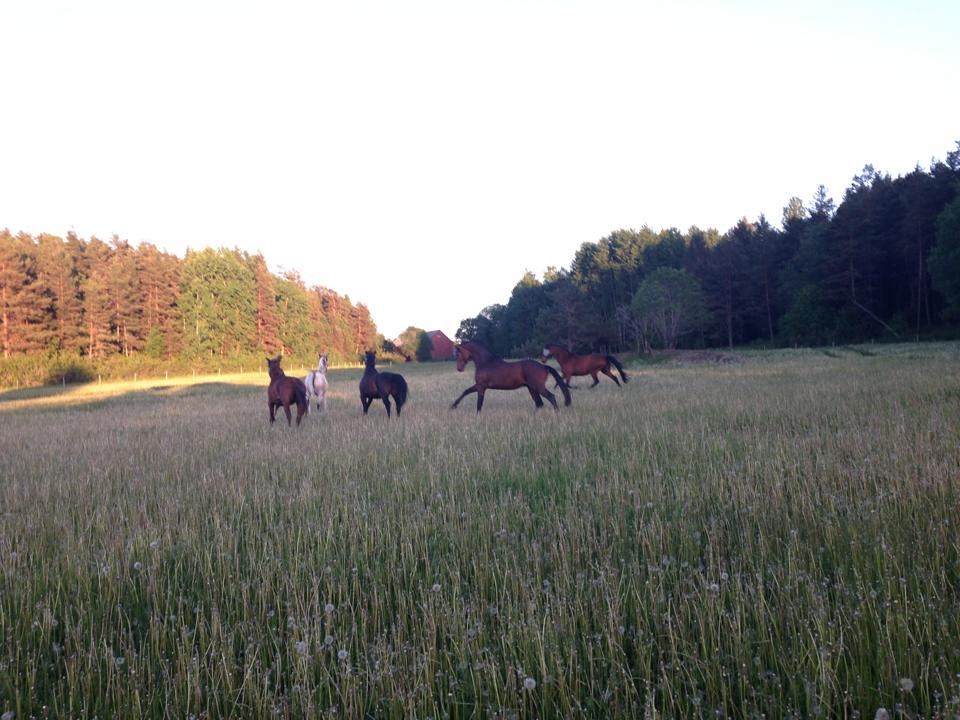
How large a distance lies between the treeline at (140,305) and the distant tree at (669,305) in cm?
4871

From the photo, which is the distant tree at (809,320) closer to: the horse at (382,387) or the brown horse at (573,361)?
the brown horse at (573,361)

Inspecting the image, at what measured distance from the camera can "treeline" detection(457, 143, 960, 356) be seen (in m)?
46.4

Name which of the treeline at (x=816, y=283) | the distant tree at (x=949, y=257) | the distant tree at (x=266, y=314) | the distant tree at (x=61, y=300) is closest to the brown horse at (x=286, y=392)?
the treeline at (x=816, y=283)

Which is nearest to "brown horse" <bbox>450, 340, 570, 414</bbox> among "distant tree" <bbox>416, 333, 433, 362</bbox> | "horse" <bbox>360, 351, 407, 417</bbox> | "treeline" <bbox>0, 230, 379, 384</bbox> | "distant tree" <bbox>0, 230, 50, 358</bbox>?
"horse" <bbox>360, 351, 407, 417</bbox>

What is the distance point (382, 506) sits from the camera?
4992mm

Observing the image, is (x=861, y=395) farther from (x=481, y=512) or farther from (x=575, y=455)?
(x=481, y=512)

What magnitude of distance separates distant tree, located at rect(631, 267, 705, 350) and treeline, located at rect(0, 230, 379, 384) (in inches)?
1918

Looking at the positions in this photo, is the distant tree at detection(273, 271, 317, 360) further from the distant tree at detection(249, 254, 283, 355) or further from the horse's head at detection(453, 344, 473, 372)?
the horse's head at detection(453, 344, 473, 372)

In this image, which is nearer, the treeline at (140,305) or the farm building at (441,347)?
the treeline at (140,305)

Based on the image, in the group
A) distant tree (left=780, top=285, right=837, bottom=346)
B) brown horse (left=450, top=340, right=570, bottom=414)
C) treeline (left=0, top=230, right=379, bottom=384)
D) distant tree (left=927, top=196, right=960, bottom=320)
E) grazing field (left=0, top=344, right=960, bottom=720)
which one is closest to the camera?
grazing field (left=0, top=344, right=960, bottom=720)

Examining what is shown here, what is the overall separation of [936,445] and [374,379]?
10785mm

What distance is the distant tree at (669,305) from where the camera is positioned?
52500 millimetres

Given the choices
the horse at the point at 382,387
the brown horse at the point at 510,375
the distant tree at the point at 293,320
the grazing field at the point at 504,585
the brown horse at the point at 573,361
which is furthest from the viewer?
the distant tree at the point at 293,320

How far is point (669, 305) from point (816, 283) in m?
16.1
